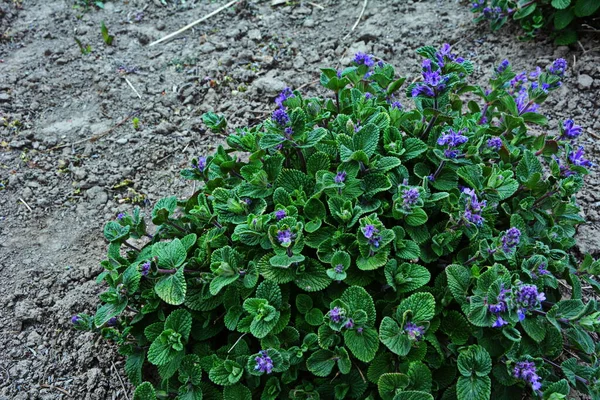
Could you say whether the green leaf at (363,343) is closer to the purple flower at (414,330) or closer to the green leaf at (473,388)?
the purple flower at (414,330)

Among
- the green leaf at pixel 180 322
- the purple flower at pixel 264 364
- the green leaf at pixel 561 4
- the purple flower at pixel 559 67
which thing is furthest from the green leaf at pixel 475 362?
the green leaf at pixel 561 4

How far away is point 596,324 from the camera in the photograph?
2096 mm

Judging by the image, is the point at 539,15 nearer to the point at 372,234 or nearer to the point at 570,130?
the point at 570,130

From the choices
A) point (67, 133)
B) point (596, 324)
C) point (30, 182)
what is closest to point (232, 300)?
point (596, 324)

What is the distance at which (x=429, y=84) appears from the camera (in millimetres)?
2316

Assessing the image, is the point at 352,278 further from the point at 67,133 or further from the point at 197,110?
the point at 67,133

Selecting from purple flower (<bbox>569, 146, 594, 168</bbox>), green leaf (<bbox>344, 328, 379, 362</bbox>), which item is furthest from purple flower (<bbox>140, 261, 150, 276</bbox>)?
purple flower (<bbox>569, 146, 594, 168</bbox>)

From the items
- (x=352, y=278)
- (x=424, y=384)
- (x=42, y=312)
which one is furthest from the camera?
(x=42, y=312)

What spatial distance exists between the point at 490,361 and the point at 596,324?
18.9 inches

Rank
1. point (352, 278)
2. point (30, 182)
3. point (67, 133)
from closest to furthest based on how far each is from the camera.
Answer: point (352, 278) → point (30, 182) → point (67, 133)

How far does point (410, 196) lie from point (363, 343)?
608mm

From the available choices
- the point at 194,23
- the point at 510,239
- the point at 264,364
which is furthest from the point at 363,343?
the point at 194,23

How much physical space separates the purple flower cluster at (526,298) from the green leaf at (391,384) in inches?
19.5

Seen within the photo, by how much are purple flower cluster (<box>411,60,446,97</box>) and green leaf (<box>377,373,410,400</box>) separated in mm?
1226
